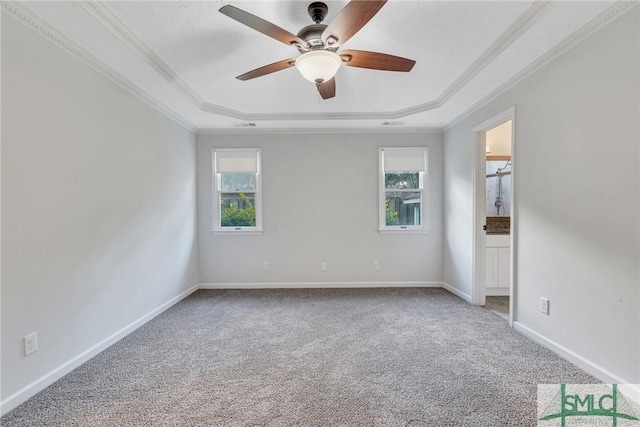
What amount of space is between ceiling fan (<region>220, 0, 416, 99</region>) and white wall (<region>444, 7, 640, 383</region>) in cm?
123

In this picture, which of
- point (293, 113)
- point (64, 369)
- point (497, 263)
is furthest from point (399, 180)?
point (64, 369)

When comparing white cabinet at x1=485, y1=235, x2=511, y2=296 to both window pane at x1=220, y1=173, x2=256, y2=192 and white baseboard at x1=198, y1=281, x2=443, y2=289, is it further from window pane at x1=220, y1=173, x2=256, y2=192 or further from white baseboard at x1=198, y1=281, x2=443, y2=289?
window pane at x1=220, y1=173, x2=256, y2=192

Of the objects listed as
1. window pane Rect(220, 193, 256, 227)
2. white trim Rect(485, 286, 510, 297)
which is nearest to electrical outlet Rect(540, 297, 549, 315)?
white trim Rect(485, 286, 510, 297)

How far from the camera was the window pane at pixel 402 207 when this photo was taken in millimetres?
4406

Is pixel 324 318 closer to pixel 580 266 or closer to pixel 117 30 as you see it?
pixel 580 266

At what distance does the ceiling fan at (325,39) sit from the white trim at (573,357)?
2416 millimetres

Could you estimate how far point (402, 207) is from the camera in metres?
4.41

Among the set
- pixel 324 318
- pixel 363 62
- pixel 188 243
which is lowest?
pixel 324 318

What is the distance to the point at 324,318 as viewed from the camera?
3.12 metres

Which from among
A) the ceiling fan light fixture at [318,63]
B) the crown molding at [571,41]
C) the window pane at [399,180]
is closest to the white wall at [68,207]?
the ceiling fan light fixture at [318,63]

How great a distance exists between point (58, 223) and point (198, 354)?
1396 mm

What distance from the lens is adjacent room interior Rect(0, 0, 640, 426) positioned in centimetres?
175

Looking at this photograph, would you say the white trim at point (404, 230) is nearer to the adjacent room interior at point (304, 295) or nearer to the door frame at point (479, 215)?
the adjacent room interior at point (304, 295)

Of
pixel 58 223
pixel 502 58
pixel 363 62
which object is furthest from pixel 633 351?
pixel 58 223
